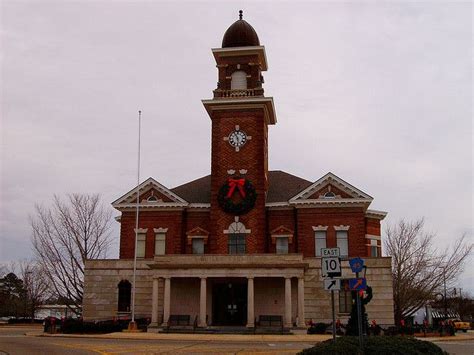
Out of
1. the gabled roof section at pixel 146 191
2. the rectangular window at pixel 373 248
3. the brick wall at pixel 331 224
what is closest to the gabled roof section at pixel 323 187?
the brick wall at pixel 331 224

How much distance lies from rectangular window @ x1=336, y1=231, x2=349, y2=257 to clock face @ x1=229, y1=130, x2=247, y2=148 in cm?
1079

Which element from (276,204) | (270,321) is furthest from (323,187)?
(270,321)

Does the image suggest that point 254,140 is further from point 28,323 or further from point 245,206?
point 28,323

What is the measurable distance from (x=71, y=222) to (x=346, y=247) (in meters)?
26.3

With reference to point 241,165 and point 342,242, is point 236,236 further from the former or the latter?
point 342,242

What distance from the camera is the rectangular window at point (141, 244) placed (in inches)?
1980

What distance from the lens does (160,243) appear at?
50.5 m

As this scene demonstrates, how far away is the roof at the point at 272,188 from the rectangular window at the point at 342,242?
531 centimetres

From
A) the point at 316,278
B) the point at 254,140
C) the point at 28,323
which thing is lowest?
the point at 28,323

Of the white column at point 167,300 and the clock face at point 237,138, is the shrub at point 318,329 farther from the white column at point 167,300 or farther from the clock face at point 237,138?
the clock face at point 237,138

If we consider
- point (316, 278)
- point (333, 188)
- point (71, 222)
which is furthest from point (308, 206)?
point (71, 222)

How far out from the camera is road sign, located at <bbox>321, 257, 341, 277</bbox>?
645 inches

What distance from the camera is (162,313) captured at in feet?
149

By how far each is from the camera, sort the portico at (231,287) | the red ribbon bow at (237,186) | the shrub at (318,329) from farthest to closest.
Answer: the red ribbon bow at (237,186) → the portico at (231,287) → the shrub at (318,329)
